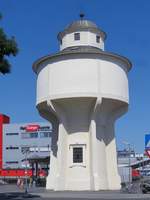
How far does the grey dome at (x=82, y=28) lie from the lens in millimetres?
42156

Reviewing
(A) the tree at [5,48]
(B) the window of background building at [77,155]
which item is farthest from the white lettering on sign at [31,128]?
(A) the tree at [5,48]

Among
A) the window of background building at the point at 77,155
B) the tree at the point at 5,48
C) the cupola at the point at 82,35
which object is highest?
the cupola at the point at 82,35

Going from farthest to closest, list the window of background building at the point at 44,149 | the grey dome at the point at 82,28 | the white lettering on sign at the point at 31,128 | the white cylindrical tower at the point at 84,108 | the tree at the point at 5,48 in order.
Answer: the white lettering on sign at the point at 31,128, the window of background building at the point at 44,149, the grey dome at the point at 82,28, the white cylindrical tower at the point at 84,108, the tree at the point at 5,48

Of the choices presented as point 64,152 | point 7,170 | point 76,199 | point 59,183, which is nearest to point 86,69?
point 64,152

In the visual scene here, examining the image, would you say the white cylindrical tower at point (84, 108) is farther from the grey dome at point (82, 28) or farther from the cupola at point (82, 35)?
the grey dome at point (82, 28)

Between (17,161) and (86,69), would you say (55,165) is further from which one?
(17,161)

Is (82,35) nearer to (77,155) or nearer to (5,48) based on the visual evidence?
(77,155)

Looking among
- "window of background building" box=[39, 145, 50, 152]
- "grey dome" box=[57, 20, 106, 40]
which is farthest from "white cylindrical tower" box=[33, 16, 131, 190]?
"window of background building" box=[39, 145, 50, 152]

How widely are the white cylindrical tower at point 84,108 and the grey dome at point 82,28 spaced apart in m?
2.45

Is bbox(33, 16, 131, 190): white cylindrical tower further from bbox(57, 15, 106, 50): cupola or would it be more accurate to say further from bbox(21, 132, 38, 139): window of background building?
bbox(21, 132, 38, 139): window of background building

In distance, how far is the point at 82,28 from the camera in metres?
42.1

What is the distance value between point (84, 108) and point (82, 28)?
803 centimetres

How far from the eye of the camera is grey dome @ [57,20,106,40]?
42156 millimetres

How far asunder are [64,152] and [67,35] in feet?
36.8
